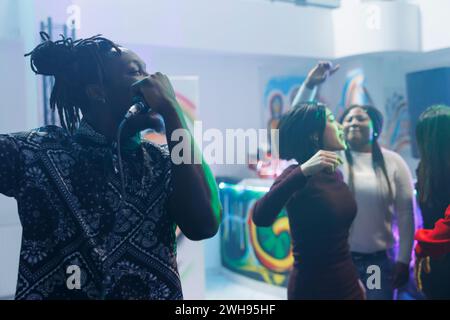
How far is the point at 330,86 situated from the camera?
423cm

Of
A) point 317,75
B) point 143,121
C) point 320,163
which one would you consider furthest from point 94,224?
point 317,75

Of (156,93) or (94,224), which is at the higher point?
(156,93)

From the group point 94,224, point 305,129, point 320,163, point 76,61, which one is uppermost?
point 76,61

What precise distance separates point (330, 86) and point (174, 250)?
10.8 ft

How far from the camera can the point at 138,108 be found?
46.0 inches

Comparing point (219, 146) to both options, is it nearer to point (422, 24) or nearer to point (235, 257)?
point (235, 257)

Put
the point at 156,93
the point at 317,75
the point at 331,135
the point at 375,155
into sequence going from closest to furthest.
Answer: the point at 156,93, the point at 331,135, the point at 317,75, the point at 375,155

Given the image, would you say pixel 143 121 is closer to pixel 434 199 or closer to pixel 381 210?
pixel 381 210

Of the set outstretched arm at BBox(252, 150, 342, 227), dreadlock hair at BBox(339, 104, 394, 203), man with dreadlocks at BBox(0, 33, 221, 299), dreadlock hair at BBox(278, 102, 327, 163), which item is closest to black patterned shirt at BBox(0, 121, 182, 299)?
man with dreadlocks at BBox(0, 33, 221, 299)

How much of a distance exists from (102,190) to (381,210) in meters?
1.19

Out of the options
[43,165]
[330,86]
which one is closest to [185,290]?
[43,165]

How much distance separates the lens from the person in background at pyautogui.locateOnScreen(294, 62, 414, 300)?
193 cm

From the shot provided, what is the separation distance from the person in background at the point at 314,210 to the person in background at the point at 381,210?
222 millimetres

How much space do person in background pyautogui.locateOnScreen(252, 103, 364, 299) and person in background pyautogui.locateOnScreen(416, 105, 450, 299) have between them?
0.41 meters
